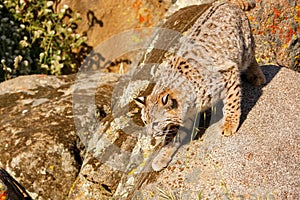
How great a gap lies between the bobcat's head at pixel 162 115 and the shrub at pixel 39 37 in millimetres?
5212

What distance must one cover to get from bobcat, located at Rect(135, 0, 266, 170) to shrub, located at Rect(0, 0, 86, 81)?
4.90 meters

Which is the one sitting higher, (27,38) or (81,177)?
(27,38)

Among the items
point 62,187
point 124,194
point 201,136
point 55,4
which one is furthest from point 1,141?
point 55,4

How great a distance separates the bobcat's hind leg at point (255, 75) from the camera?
21.1ft

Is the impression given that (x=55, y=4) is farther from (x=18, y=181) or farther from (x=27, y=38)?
(x=18, y=181)

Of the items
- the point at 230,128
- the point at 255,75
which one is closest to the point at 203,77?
the point at 230,128

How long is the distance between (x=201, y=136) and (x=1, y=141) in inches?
120

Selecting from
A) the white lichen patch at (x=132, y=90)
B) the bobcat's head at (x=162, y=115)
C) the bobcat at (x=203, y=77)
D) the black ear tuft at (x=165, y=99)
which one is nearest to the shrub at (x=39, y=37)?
the white lichen patch at (x=132, y=90)

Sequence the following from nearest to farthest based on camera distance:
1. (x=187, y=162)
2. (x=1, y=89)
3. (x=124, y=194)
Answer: (x=187, y=162) → (x=124, y=194) → (x=1, y=89)

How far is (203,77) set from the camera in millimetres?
5840

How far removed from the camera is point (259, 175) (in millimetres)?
4938

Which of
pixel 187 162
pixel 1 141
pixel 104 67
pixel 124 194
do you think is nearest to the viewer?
pixel 187 162

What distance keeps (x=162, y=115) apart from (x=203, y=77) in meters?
0.63

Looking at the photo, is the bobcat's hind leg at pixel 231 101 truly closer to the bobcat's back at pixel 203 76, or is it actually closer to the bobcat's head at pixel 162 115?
the bobcat's back at pixel 203 76
